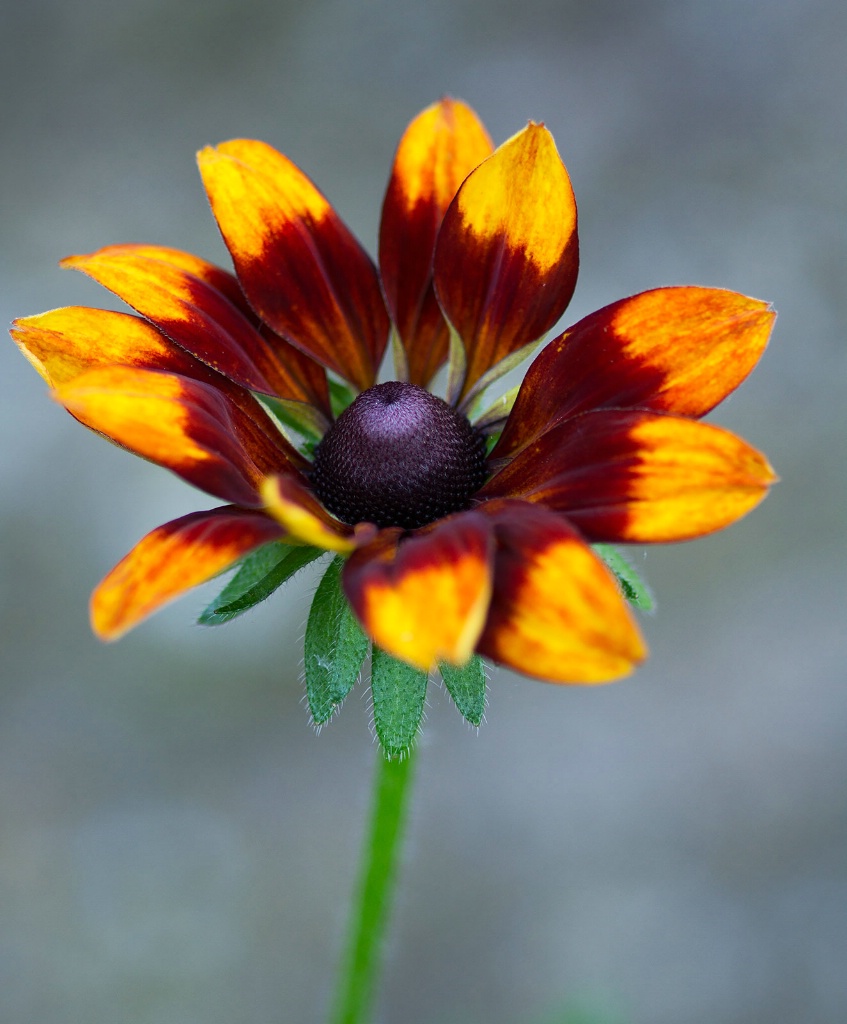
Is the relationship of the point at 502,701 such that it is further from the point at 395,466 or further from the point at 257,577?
the point at 257,577

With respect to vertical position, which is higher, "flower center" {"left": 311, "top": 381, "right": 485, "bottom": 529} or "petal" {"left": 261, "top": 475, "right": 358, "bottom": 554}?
"petal" {"left": 261, "top": 475, "right": 358, "bottom": 554}

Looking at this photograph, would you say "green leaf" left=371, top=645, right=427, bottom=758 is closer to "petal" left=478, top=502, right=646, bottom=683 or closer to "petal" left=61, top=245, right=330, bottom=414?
"petal" left=478, top=502, right=646, bottom=683

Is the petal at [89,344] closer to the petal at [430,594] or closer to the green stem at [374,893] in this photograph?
the petal at [430,594]

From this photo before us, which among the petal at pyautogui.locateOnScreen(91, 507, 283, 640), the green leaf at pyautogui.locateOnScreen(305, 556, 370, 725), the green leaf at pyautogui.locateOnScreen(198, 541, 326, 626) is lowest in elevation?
the green leaf at pyautogui.locateOnScreen(305, 556, 370, 725)

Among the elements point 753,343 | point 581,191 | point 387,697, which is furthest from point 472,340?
point 581,191

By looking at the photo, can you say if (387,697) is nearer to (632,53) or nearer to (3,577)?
(3,577)

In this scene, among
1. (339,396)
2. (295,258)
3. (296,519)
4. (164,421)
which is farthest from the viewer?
(339,396)

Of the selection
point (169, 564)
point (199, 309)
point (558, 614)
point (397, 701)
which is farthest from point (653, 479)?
point (199, 309)

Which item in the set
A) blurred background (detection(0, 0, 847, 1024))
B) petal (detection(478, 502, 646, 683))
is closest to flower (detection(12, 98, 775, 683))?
petal (detection(478, 502, 646, 683))
